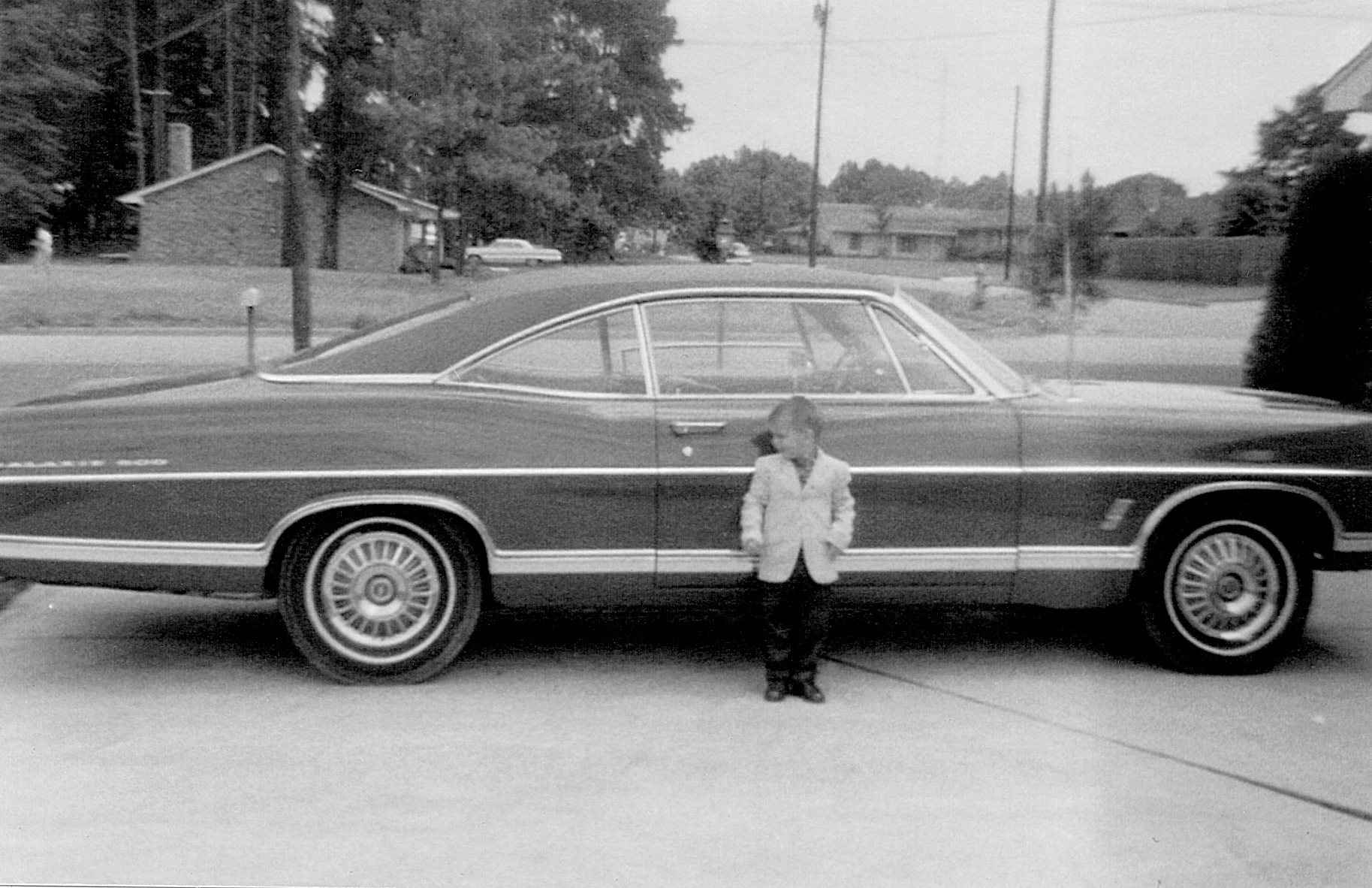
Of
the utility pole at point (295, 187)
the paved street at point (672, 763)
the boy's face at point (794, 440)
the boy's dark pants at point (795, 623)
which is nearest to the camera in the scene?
the paved street at point (672, 763)

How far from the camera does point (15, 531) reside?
192 inches


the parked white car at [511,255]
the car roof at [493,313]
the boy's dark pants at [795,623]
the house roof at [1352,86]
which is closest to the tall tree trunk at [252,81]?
the parked white car at [511,255]

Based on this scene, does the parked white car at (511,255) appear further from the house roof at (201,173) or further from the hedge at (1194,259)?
the hedge at (1194,259)

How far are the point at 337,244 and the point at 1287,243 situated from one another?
42152 mm

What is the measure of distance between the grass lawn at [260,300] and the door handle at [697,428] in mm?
16312

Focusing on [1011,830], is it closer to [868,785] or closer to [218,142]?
[868,785]

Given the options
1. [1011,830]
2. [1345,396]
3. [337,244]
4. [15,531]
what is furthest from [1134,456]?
[337,244]

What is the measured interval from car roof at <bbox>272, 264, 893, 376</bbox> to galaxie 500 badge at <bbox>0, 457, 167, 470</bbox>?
0.59 meters

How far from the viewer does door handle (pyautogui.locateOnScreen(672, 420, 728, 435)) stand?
5031 mm

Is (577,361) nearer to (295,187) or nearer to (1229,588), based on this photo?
(1229,588)

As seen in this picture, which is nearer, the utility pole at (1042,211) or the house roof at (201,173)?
the utility pole at (1042,211)

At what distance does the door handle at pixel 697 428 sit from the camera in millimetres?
5031

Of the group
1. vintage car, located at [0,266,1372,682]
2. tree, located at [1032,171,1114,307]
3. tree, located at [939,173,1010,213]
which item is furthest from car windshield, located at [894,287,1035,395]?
tree, located at [939,173,1010,213]

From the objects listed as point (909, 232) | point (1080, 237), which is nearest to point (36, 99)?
point (909, 232)
